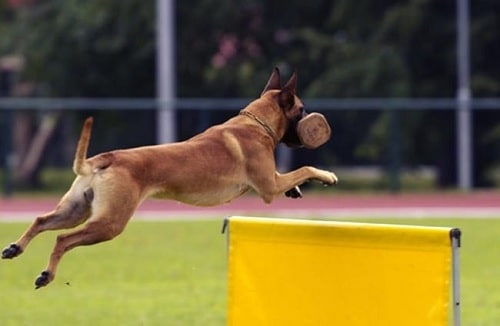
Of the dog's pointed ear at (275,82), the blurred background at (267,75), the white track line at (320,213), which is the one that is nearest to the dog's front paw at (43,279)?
the dog's pointed ear at (275,82)

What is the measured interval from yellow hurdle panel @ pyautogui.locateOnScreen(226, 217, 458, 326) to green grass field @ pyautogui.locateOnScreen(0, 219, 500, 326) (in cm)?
333

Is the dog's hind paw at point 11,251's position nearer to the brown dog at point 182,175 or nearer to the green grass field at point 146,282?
the brown dog at point 182,175

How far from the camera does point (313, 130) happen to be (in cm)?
820

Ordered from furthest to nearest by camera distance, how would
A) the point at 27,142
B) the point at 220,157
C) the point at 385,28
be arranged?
the point at 27,142
the point at 385,28
the point at 220,157

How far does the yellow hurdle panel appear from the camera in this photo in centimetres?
663

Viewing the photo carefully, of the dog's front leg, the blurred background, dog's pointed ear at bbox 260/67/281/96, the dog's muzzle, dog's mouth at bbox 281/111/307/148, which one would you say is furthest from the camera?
the blurred background

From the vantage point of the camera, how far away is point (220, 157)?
25.6 feet

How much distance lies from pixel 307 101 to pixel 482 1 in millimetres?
5585

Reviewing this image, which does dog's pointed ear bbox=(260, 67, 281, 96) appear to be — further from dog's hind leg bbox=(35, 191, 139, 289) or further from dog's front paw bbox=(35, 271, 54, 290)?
dog's front paw bbox=(35, 271, 54, 290)

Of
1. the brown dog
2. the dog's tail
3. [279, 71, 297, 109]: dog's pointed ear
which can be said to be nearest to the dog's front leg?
the brown dog

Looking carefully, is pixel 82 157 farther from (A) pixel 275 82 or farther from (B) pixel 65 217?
(A) pixel 275 82

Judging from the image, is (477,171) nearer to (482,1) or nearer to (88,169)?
(482,1)

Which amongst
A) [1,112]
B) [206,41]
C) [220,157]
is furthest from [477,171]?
[220,157]

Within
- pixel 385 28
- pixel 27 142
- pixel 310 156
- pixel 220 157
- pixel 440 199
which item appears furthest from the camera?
pixel 27 142
